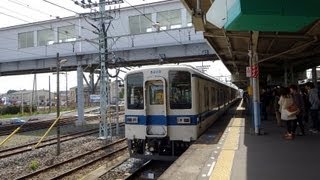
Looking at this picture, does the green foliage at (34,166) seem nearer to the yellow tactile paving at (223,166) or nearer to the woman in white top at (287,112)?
the yellow tactile paving at (223,166)

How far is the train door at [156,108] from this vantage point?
461 inches

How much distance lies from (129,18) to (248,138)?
20.0m

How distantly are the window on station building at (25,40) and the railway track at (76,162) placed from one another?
65.9 ft

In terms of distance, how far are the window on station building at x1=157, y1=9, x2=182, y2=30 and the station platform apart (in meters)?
17.3

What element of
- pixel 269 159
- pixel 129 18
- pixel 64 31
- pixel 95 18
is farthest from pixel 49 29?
pixel 269 159

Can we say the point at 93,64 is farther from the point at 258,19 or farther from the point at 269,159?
the point at 258,19

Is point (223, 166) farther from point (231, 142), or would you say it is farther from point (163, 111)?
point (163, 111)

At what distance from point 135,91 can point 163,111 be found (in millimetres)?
1132

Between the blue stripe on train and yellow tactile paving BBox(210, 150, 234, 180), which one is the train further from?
yellow tactile paving BBox(210, 150, 234, 180)

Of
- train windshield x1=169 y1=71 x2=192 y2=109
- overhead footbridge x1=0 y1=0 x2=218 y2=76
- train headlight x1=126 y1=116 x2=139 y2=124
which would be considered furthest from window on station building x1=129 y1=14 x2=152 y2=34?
train windshield x1=169 y1=71 x2=192 y2=109

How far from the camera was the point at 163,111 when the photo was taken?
1172cm

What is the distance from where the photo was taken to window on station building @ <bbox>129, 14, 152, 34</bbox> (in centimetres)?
2936

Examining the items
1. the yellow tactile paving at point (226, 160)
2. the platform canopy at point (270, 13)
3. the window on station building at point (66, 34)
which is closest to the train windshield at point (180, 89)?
the yellow tactile paving at point (226, 160)

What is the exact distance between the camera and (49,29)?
33.8 meters
